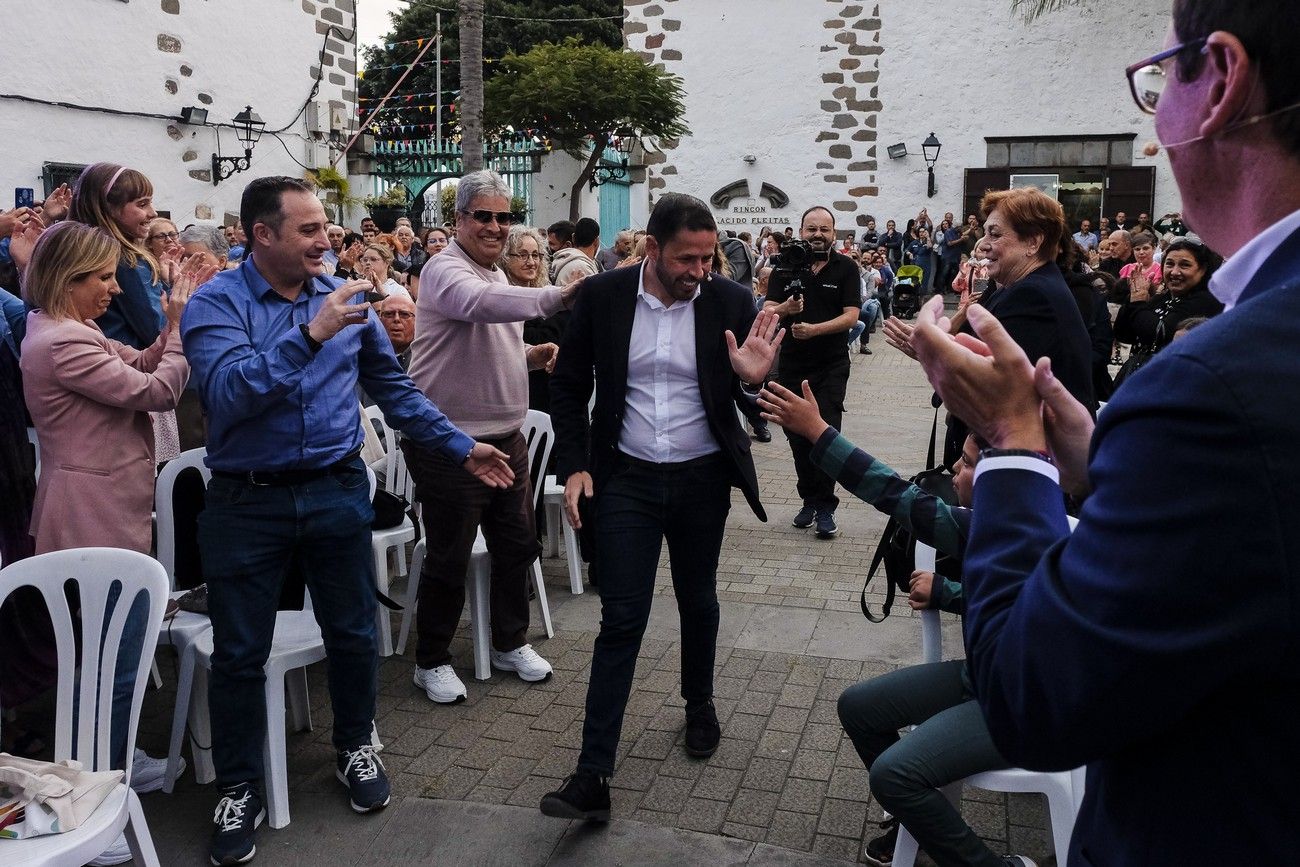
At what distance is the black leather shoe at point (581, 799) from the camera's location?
3350 millimetres

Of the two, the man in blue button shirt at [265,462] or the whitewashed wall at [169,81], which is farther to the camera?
the whitewashed wall at [169,81]

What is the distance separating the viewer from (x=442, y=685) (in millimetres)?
Result: 4441

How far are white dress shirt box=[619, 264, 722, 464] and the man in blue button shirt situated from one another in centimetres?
89

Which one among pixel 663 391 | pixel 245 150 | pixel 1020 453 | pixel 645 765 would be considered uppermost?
pixel 245 150

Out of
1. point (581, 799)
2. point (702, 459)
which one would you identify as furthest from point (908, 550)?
point (581, 799)

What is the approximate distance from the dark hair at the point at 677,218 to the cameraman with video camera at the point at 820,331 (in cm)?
322

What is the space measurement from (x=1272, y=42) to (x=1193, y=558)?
48 cm

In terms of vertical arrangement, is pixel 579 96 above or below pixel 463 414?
above

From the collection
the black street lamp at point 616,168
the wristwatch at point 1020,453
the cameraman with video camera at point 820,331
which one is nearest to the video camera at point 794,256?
the cameraman with video camera at point 820,331

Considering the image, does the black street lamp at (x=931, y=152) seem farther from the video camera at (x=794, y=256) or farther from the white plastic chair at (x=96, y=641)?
the white plastic chair at (x=96, y=641)

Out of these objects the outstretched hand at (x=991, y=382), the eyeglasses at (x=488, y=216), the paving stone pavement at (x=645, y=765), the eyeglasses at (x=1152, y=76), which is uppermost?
the eyeglasses at (x=1152, y=76)

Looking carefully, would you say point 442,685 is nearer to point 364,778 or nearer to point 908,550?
point 364,778

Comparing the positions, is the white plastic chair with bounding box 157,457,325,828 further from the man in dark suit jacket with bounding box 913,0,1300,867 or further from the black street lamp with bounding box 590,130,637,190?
the black street lamp with bounding box 590,130,637,190

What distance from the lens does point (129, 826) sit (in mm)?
2820
